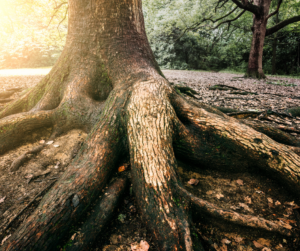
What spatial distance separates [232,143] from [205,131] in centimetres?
40

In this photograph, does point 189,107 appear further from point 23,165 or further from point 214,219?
point 23,165

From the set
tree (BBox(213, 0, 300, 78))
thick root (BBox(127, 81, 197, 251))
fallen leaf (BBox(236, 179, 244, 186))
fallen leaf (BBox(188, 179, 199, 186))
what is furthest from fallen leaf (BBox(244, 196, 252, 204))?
tree (BBox(213, 0, 300, 78))

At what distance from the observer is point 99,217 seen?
1.81 m

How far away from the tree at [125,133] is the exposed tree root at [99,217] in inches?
1.3

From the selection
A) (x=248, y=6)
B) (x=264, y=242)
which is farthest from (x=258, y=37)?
(x=264, y=242)

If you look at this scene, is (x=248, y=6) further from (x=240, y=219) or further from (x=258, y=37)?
(x=240, y=219)

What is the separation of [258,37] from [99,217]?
13946 mm

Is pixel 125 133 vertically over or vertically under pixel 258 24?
under

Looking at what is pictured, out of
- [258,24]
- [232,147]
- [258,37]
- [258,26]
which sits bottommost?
[232,147]

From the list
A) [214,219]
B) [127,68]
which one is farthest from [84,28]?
[214,219]

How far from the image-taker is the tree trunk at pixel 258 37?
10.5 metres

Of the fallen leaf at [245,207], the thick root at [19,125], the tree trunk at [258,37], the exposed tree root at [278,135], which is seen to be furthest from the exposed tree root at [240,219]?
the tree trunk at [258,37]

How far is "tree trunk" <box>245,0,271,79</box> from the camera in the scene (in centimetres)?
1051

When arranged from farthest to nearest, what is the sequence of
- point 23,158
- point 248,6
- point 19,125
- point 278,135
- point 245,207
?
point 248,6 → point 19,125 → point 278,135 → point 23,158 → point 245,207
